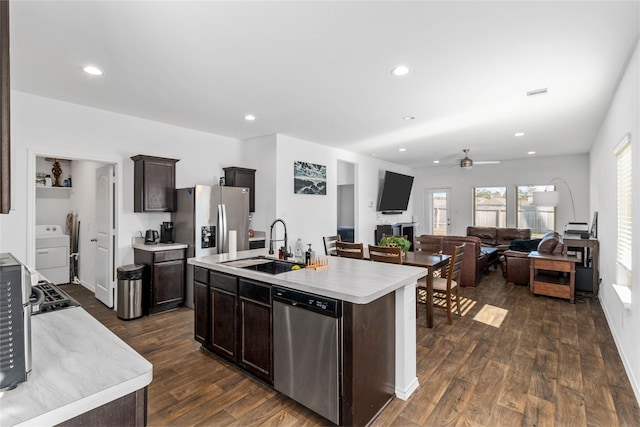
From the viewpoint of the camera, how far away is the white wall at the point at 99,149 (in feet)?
11.4

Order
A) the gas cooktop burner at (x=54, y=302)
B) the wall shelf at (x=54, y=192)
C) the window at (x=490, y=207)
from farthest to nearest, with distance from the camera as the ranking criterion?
1. the window at (x=490, y=207)
2. the wall shelf at (x=54, y=192)
3. the gas cooktop burner at (x=54, y=302)

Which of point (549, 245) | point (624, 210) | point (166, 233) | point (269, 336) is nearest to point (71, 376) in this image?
point (269, 336)

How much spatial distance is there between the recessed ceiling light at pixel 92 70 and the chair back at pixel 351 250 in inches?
125

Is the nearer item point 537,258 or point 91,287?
point 537,258

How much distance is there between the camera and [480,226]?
8.85 meters

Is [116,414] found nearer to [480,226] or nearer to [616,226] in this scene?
[616,226]

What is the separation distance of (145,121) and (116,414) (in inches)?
177

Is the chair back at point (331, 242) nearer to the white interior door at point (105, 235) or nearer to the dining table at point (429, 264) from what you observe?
the dining table at point (429, 264)

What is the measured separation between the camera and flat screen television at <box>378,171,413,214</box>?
7.97 meters

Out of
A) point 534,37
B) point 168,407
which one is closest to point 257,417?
point 168,407

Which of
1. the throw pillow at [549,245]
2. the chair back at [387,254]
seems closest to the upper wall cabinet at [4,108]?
the chair back at [387,254]

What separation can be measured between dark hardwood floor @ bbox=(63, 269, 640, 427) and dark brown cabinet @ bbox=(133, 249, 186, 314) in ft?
0.80

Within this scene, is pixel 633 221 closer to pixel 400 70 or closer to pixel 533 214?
pixel 400 70

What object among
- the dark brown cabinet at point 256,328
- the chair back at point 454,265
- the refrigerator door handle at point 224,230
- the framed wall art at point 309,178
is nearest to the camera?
the dark brown cabinet at point 256,328
